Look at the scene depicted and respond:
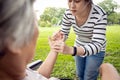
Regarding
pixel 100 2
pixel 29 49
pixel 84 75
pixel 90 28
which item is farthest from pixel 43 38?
pixel 29 49

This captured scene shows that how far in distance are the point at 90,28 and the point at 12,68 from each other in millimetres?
1631

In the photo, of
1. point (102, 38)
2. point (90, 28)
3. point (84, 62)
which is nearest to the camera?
point (102, 38)

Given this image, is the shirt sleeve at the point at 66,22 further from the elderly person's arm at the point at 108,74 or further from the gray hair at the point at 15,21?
the gray hair at the point at 15,21

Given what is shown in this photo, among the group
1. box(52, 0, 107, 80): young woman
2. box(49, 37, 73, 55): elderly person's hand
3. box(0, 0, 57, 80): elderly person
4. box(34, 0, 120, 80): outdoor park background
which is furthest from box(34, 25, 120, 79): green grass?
box(0, 0, 57, 80): elderly person

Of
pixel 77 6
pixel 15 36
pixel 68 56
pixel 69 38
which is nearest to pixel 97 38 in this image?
pixel 77 6

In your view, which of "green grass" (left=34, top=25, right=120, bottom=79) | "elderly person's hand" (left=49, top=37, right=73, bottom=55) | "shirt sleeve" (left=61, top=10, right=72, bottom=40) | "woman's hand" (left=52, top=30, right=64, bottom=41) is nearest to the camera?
"elderly person's hand" (left=49, top=37, right=73, bottom=55)

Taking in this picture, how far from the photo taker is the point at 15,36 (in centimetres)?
64

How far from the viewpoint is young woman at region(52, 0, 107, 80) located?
209 centimetres

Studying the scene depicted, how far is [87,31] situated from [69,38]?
1985mm

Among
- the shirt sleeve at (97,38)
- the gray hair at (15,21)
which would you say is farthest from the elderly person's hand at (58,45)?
the gray hair at (15,21)

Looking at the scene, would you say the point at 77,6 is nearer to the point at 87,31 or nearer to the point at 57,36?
the point at 87,31

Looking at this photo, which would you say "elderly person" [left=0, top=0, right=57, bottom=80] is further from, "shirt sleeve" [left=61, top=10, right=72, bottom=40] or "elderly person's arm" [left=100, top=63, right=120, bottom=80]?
"shirt sleeve" [left=61, top=10, right=72, bottom=40]

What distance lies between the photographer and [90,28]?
230cm

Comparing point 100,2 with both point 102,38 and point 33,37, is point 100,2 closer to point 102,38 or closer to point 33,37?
point 102,38
